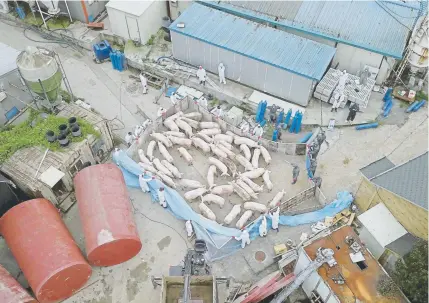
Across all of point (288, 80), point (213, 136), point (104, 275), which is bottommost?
point (104, 275)

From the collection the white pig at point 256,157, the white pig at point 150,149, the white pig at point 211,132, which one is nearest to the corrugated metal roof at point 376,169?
the white pig at point 256,157

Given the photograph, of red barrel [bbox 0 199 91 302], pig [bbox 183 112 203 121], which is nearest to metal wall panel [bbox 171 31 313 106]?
pig [bbox 183 112 203 121]

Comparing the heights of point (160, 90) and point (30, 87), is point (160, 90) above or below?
below

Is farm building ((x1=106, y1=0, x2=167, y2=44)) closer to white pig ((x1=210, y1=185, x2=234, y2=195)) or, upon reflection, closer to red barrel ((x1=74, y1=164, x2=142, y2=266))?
red barrel ((x1=74, y1=164, x2=142, y2=266))

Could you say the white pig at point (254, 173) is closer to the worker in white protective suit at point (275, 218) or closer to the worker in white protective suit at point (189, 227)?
the worker in white protective suit at point (275, 218)

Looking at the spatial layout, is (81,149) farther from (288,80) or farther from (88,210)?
(288,80)

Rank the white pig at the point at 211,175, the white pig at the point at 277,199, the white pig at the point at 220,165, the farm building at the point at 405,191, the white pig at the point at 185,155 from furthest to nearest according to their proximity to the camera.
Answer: the white pig at the point at 185,155 < the white pig at the point at 220,165 < the white pig at the point at 211,175 < the white pig at the point at 277,199 < the farm building at the point at 405,191

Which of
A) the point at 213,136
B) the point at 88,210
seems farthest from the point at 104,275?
the point at 213,136
